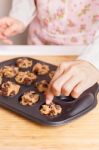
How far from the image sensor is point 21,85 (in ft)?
2.27

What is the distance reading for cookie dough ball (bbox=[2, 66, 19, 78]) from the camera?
727 mm

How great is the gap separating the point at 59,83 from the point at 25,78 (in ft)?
0.48

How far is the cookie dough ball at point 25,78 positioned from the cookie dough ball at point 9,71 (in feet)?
0.04

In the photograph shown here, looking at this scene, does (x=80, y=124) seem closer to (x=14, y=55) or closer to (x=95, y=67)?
(x=95, y=67)

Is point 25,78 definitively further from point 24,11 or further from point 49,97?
point 24,11

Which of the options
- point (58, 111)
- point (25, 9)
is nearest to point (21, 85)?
point (58, 111)

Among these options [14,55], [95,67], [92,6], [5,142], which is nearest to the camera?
[5,142]

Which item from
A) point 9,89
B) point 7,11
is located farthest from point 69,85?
point 7,11

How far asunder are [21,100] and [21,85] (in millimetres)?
67

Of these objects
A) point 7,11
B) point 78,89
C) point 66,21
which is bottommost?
point 7,11

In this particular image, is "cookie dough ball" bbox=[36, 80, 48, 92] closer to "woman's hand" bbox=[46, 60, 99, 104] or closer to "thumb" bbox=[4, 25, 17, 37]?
"woman's hand" bbox=[46, 60, 99, 104]

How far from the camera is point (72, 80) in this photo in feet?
1.94

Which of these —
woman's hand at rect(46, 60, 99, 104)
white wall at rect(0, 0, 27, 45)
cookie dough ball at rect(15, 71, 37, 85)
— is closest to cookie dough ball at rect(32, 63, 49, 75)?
cookie dough ball at rect(15, 71, 37, 85)

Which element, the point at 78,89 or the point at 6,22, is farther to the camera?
the point at 6,22
